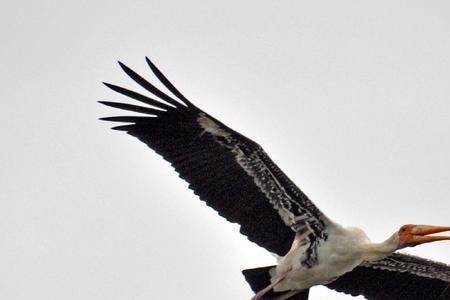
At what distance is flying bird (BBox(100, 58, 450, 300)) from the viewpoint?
1636 centimetres

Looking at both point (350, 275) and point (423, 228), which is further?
point (350, 275)

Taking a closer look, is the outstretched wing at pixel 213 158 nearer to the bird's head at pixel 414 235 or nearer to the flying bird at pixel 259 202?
the flying bird at pixel 259 202

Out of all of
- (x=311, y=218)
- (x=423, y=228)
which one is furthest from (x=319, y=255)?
(x=423, y=228)

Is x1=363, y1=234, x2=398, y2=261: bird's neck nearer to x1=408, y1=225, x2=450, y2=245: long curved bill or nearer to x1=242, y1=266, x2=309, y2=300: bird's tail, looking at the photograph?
x1=408, y1=225, x2=450, y2=245: long curved bill

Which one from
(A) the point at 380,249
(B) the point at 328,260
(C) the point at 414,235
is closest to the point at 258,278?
(B) the point at 328,260

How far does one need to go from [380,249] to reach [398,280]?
157 cm

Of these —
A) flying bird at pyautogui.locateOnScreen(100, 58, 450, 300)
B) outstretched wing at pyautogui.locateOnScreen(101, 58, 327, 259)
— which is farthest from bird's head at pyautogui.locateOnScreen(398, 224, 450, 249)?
outstretched wing at pyautogui.locateOnScreen(101, 58, 327, 259)

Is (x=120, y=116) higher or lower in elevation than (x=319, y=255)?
higher

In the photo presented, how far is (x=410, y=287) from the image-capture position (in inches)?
711

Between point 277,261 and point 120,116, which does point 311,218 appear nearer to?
point 277,261

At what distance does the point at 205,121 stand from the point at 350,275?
3.77 m

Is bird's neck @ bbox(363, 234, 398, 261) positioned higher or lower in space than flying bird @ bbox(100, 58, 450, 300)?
lower

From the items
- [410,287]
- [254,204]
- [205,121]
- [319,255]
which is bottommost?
[410,287]

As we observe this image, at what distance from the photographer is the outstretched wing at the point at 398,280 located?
17.9m
